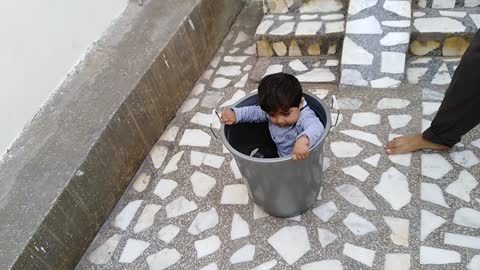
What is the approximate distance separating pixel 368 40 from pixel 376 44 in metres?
0.06

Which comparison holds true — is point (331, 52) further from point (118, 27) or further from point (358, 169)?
point (118, 27)

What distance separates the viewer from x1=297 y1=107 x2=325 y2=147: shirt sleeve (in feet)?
5.44

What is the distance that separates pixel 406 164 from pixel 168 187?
1.36 meters

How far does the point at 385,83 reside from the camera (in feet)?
8.70

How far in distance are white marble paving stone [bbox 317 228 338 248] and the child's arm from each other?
627 mm

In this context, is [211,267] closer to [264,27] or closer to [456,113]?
[456,113]

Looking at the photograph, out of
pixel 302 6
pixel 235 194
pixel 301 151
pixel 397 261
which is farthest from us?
pixel 302 6

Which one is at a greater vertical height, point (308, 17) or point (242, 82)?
point (308, 17)

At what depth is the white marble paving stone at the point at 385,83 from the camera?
8.64 feet

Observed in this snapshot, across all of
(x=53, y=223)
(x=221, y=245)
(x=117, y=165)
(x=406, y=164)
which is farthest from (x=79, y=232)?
(x=406, y=164)

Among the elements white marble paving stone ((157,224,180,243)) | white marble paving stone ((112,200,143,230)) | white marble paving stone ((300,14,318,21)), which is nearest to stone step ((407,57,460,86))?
white marble paving stone ((300,14,318,21))

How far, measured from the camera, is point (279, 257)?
75.2 inches

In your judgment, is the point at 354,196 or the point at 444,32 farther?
the point at 444,32

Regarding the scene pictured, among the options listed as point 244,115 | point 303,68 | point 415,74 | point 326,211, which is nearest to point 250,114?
point 244,115
